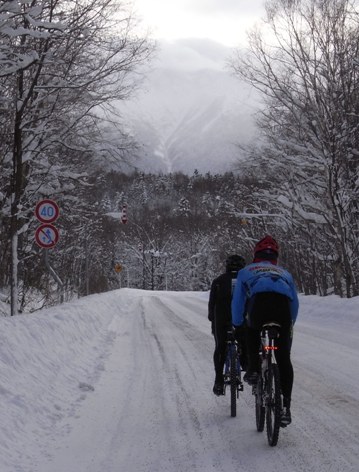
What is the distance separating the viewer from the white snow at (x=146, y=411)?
14.6 feet

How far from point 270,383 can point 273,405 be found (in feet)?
0.60

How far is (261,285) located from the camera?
4.76m

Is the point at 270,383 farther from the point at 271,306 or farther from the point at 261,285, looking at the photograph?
the point at 261,285

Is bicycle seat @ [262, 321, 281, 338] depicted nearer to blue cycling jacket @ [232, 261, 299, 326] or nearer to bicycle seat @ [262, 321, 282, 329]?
bicycle seat @ [262, 321, 282, 329]

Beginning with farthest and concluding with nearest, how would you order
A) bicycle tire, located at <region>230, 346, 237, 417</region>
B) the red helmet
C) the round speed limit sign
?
the round speed limit sign < bicycle tire, located at <region>230, 346, 237, 417</region> < the red helmet

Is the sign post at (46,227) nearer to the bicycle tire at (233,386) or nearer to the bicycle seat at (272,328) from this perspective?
the bicycle tire at (233,386)

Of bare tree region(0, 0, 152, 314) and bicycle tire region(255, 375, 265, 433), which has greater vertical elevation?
bare tree region(0, 0, 152, 314)

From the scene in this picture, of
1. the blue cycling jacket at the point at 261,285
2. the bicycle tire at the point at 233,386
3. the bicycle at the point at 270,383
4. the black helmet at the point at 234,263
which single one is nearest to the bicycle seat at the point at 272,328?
the bicycle at the point at 270,383

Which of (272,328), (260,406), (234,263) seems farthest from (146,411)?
(272,328)

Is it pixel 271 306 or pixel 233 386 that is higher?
pixel 271 306

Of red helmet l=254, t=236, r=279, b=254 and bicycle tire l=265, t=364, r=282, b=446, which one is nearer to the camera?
bicycle tire l=265, t=364, r=282, b=446

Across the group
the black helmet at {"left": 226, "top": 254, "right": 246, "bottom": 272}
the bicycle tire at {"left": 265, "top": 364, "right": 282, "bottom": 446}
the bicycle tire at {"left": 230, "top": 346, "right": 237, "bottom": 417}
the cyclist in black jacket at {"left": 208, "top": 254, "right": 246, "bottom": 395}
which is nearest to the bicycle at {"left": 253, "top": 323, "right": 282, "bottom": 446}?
the bicycle tire at {"left": 265, "top": 364, "right": 282, "bottom": 446}

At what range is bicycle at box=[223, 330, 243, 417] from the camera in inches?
231

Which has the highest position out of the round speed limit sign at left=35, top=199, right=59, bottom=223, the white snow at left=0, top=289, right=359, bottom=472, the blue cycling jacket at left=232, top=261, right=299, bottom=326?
the round speed limit sign at left=35, top=199, right=59, bottom=223
